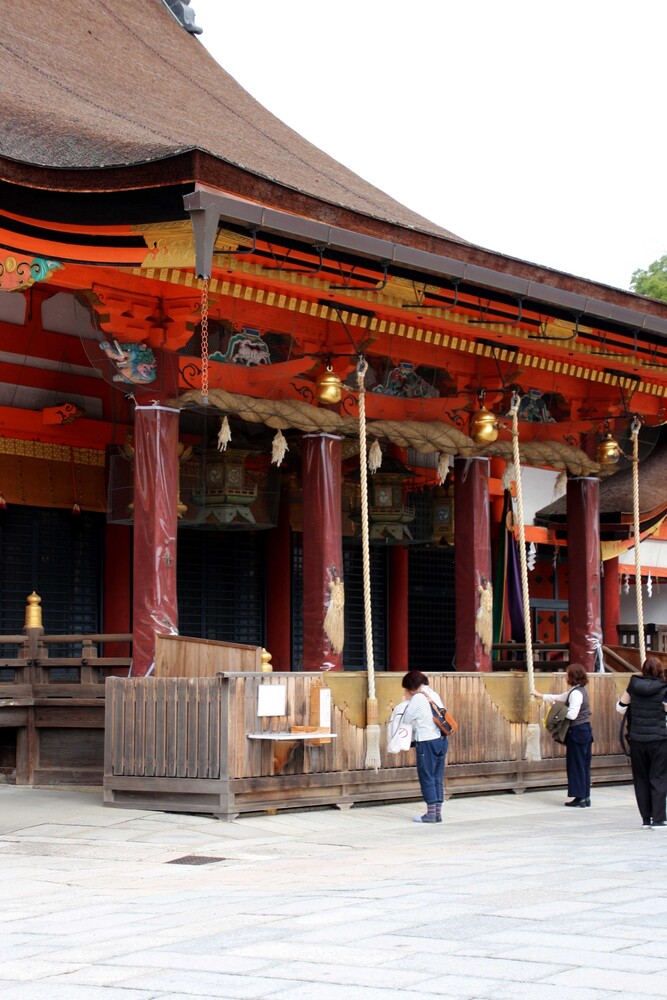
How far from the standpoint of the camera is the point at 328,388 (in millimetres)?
13305

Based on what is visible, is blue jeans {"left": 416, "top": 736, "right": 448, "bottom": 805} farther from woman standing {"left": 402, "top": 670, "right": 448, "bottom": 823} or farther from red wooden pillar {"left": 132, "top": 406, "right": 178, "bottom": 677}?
red wooden pillar {"left": 132, "top": 406, "right": 178, "bottom": 677}

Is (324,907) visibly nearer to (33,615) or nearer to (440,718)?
(440,718)

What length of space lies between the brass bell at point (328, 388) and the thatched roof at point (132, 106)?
Result: 1599mm

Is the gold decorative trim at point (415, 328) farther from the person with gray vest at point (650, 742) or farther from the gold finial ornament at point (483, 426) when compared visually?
the person with gray vest at point (650, 742)

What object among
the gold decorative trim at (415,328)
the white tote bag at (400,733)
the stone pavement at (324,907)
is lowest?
the stone pavement at (324,907)

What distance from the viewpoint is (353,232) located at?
11.5m

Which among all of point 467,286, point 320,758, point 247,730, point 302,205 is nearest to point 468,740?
point 320,758

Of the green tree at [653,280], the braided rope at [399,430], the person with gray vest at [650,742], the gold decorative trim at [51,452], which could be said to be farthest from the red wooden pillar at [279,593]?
the green tree at [653,280]

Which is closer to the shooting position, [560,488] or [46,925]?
[46,925]

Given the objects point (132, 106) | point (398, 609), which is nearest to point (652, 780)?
point (398, 609)

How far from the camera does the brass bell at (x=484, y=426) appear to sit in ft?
49.7

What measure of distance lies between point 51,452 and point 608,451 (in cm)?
667

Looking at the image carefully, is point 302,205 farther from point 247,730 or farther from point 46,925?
point 46,925

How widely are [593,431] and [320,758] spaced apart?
6814 mm
